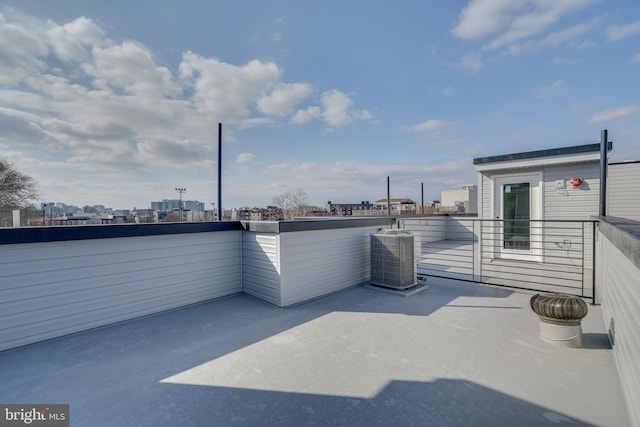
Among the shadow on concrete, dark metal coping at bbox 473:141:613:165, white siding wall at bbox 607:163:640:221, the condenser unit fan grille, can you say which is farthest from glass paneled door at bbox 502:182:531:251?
the shadow on concrete

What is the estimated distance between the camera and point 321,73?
27.4ft

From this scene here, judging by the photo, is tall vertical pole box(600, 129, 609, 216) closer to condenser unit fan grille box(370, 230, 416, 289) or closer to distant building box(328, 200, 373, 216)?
condenser unit fan grille box(370, 230, 416, 289)

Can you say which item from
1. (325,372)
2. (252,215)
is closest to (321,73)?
(252,215)

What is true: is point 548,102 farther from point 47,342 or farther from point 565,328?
point 47,342

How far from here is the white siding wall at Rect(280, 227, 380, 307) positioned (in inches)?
151

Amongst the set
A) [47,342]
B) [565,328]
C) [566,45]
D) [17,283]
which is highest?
[566,45]

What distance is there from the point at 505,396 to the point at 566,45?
735cm

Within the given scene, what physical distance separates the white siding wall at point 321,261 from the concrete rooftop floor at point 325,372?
58cm

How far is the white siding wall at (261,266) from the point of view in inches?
150

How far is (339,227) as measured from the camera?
4488 millimetres

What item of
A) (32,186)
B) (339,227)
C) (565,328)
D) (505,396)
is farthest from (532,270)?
(32,186)

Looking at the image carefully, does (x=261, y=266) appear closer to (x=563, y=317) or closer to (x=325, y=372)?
(x=325, y=372)

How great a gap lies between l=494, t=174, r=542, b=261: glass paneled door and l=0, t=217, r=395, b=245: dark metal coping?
3404 mm

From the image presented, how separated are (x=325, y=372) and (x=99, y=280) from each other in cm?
283
